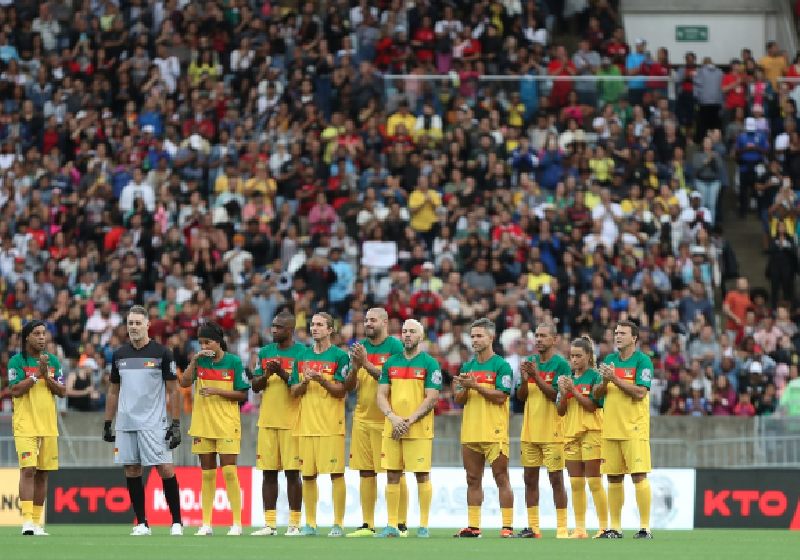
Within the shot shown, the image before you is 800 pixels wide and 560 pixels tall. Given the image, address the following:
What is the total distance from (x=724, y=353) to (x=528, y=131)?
262 inches

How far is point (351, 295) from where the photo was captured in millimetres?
30203

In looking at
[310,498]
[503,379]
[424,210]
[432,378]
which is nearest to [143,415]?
[310,498]

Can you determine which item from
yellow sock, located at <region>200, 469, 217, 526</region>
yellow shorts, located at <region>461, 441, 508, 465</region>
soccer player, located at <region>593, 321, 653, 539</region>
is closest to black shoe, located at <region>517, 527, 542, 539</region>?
soccer player, located at <region>593, 321, 653, 539</region>

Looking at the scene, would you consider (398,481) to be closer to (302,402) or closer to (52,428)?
(302,402)

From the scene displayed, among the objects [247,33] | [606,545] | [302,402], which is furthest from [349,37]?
[606,545]

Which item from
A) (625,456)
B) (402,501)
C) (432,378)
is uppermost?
(432,378)

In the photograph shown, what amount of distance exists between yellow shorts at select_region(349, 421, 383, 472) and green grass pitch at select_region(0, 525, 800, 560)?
3.40 ft

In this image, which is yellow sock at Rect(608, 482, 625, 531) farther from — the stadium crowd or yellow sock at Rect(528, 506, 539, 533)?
the stadium crowd

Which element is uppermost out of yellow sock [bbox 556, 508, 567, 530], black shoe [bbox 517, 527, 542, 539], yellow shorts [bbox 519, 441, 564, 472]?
yellow shorts [bbox 519, 441, 564, 472]

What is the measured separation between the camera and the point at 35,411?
2038 cm

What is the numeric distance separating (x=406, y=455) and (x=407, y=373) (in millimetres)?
912

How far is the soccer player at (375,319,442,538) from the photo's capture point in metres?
20.0

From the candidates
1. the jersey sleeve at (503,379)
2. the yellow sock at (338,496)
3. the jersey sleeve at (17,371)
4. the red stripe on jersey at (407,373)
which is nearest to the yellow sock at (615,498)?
the jersey sleeve at (503,379)

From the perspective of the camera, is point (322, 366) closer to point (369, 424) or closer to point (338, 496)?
point (369, 424)
